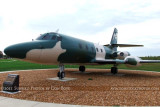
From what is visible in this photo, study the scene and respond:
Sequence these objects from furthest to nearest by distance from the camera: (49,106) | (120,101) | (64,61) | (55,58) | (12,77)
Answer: (64,61)
(55,58)
(12,77)
(120,101)
(49,106)

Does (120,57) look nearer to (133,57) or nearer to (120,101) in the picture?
(133,57)

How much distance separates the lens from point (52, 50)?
9.30m

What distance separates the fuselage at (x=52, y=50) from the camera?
26.0ft

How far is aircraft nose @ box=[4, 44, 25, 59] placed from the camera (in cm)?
763

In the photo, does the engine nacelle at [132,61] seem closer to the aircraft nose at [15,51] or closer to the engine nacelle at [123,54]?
the engine nacelle at [123,54]

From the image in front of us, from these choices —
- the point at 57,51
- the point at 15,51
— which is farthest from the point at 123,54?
the point at 15,51

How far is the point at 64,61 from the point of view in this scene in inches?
414

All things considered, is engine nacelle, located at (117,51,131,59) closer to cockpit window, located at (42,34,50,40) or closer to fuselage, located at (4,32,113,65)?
fuselage, located at (4,32,113,65)

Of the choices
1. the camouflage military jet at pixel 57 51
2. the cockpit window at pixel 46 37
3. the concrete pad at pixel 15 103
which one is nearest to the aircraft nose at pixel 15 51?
the camouflage military jet at pixel 57 51

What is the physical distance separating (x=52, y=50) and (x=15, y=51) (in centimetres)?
222

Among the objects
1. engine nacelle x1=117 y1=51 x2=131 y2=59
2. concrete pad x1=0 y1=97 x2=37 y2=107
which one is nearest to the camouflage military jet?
concrete pad x1=0 y1=97 x2=37 y2=107

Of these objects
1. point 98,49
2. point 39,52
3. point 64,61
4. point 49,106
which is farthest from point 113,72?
point 49,106

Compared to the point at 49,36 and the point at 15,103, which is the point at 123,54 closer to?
the point at 49,36

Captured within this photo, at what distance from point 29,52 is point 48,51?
3.92 ft
